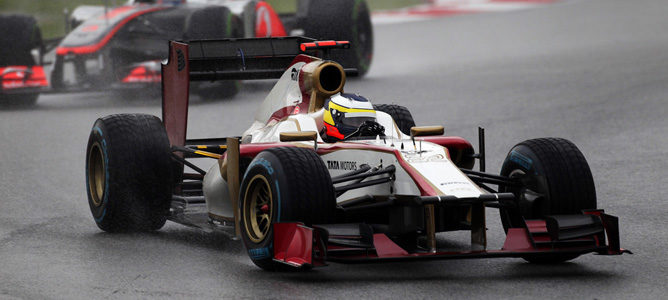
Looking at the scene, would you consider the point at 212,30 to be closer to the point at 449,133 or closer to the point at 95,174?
the point at 449,133

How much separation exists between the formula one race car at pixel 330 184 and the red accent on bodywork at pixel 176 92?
Answer: 0.05ft

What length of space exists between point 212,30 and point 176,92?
344 inches

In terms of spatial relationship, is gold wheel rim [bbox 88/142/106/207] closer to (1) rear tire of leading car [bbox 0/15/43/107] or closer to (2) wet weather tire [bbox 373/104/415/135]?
(2) wet weather tire [bbox 373/104/415/135]

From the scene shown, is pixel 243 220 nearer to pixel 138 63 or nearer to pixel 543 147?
pixel 543 147

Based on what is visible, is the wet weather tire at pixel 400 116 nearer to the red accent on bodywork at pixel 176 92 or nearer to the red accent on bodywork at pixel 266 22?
the red accent on bodywork at pixel 176 92

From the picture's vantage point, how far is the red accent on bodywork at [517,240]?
7.71m

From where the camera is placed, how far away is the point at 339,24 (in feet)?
66.0

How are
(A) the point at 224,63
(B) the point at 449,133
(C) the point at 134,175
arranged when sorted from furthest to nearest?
(B) the point at 449,133, (A) the point at 224,63, (C) the point at 134,175

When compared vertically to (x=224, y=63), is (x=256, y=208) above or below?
below

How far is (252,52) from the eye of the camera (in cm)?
1068

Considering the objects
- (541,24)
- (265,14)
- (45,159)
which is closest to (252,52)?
(45,159)

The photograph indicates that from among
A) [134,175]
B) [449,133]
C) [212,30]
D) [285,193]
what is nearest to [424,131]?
[285,193]

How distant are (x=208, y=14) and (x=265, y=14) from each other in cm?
146

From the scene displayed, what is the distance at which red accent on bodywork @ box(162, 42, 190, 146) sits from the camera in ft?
32.6
